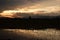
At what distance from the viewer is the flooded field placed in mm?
1370

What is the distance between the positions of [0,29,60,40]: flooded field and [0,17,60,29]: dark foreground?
0.03 m

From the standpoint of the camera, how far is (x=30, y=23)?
1411 millimetres

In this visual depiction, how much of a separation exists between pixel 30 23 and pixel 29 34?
9cm

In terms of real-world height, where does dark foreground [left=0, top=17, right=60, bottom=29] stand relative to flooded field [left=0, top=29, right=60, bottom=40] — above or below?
above

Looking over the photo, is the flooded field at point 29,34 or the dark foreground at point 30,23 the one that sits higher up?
the dark foreground at point 30,23

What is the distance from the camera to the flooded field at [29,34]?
1370 mm

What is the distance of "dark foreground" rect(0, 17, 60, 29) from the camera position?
139cm

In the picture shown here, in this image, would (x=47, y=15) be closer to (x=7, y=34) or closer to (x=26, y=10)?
(x=26, y=10)

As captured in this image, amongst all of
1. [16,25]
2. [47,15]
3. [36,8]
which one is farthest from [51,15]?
[16,25]

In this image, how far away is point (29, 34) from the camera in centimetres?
140

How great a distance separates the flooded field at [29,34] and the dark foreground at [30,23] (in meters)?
0.03

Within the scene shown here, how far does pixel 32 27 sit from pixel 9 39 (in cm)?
22

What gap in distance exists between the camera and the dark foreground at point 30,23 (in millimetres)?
1389

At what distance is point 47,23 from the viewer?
139cm
